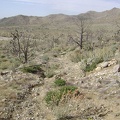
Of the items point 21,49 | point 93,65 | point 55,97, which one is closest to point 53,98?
point 55,97

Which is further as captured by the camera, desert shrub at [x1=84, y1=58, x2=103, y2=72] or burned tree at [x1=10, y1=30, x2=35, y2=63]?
burned tree at [x1=10, y1=30, x2=35, y2=63]

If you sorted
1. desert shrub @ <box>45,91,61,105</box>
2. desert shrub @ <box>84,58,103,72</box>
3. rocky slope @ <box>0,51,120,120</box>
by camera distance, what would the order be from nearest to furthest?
rocky slope @ <box>0,51,120,120</box> → desert shrub @ <box>45,91,61,105</box> → desert shrub @ <box>84,58,103,72</box>

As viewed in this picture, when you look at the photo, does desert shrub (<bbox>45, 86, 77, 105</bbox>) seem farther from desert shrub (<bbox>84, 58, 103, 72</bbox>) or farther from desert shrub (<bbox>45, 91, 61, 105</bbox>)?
desert shrub (<bbox>84, 58, 103, 72</bbox>)

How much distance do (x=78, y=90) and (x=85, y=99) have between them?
91 centimetres

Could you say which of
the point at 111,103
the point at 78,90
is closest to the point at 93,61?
the point at 78,90

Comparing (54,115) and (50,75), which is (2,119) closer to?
(54,115)

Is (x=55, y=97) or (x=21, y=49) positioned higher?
(x=55, y=97)

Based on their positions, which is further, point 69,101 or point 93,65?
point 93,65

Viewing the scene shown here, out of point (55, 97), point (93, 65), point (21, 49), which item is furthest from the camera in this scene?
point (21, 49)

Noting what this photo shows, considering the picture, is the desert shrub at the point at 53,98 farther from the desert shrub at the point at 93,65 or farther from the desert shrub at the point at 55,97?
the desert shrub at the point at 93,65

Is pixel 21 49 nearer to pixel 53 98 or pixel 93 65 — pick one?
pixel 93 65

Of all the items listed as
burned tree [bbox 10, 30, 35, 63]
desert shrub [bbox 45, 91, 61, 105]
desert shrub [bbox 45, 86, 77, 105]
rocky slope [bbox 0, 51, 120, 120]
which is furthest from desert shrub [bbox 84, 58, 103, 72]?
burned tree [bbox 10, 30, 35, 63]

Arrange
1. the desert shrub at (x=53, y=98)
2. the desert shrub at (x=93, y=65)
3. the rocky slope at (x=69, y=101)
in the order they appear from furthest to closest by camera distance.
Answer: the desert shrub at (x=93, y=65) < the desert shrub at (x=53, y=98) < the rocky slope at (x=69, y=101)

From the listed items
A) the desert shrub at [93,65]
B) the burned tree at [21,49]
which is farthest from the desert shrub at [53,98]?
the burned tree at [21,49]
